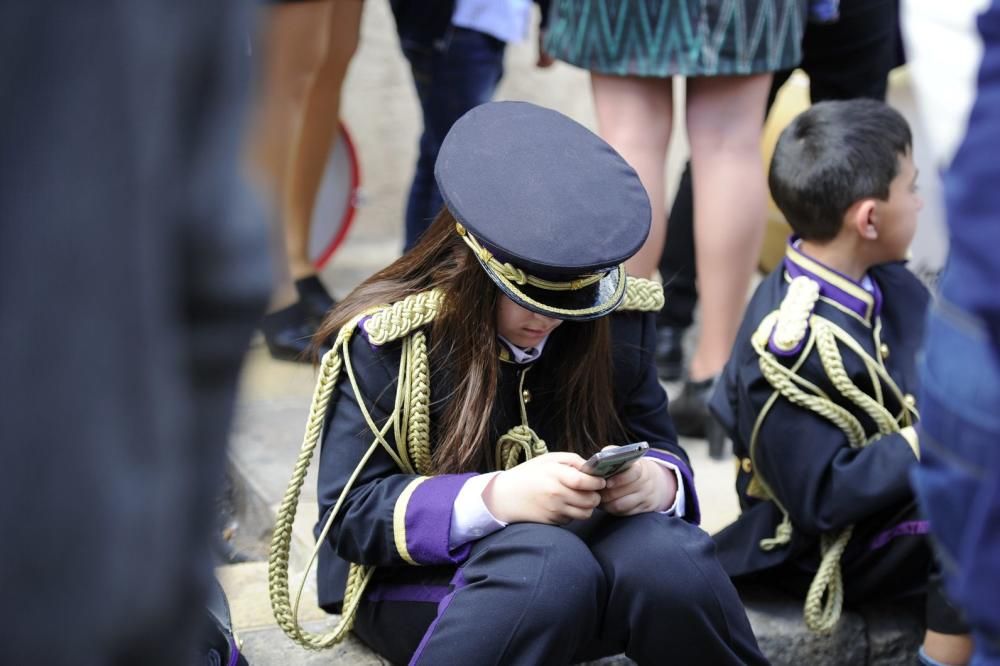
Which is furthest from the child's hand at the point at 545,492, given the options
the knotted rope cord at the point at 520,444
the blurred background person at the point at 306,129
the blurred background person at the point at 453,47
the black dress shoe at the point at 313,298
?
the black dress shoe at the point at 313,298

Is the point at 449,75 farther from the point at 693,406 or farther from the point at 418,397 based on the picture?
the point at 418,397

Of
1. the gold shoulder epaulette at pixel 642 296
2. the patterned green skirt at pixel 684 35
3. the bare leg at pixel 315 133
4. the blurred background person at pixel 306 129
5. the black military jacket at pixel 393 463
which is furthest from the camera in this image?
the bare leg at pixel 315 133

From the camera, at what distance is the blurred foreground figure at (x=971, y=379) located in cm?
91

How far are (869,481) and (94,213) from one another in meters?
1.53

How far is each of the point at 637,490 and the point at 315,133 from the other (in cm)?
154

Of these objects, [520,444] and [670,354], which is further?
[670,354]

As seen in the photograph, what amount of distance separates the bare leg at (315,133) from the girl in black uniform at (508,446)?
1.18 meters

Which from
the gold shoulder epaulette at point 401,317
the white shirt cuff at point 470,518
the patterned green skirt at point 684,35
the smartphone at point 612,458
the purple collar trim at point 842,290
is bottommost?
the white shirt cuff at point 470,518

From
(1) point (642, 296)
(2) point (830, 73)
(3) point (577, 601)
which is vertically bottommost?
(3) point (577, 601)

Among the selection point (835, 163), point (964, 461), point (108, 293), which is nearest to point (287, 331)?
point (835, 163)

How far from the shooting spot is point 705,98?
253cm

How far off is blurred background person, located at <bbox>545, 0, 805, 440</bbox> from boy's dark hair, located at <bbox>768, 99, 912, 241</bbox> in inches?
11.8

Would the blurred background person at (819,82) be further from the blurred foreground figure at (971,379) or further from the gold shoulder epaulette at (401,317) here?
the blurred foreground figure at (971,379)

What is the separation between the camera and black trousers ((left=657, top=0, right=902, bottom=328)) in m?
2.79
